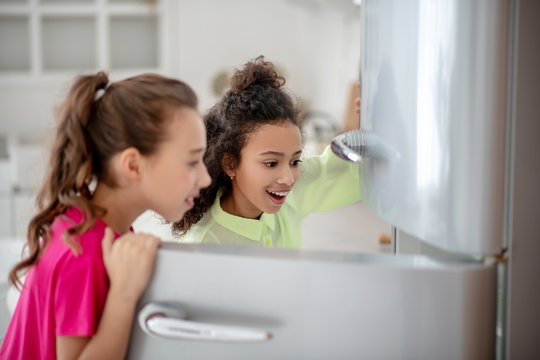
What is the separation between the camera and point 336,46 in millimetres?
4098

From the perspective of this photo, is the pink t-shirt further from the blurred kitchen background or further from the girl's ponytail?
the blurred kitchen background

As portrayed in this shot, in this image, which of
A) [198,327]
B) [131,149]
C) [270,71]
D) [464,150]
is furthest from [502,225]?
[270,71]

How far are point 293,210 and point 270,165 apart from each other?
0.13 meters

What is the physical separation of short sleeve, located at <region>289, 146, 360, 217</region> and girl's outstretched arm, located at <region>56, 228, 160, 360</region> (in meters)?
0.57

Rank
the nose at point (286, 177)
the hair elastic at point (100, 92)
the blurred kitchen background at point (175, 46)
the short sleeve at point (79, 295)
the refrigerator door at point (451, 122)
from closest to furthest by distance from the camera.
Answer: the refrigerator door at point (451, 122), the short sleeve at point (79, 295), the hair elastic at point (100, 92), the nose at point (286, 177), the blurred kitchen background at point (175, 46)

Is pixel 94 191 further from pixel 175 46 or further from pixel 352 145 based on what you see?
pixel 175 46

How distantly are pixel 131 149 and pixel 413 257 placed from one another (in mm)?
337

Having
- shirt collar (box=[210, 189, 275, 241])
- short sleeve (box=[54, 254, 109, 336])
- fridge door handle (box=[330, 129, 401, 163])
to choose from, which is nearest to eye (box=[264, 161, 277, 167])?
shirt collar (box=[210, 189, 275, 241])

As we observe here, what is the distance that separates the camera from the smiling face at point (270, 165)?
1.02 metres

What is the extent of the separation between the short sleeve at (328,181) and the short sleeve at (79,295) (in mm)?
564

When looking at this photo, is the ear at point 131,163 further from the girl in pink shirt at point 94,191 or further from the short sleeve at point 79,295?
the short sleeve at point 79,295

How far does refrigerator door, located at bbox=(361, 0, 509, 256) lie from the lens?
460 mm

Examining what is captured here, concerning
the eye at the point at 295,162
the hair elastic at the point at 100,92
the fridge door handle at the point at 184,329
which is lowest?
the fridge door handle at the point at 184,329

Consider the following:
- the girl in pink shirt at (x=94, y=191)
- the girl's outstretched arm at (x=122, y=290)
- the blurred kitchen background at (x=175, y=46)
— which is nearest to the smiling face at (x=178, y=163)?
the girl in pink shirt at (x=94, y=191)
